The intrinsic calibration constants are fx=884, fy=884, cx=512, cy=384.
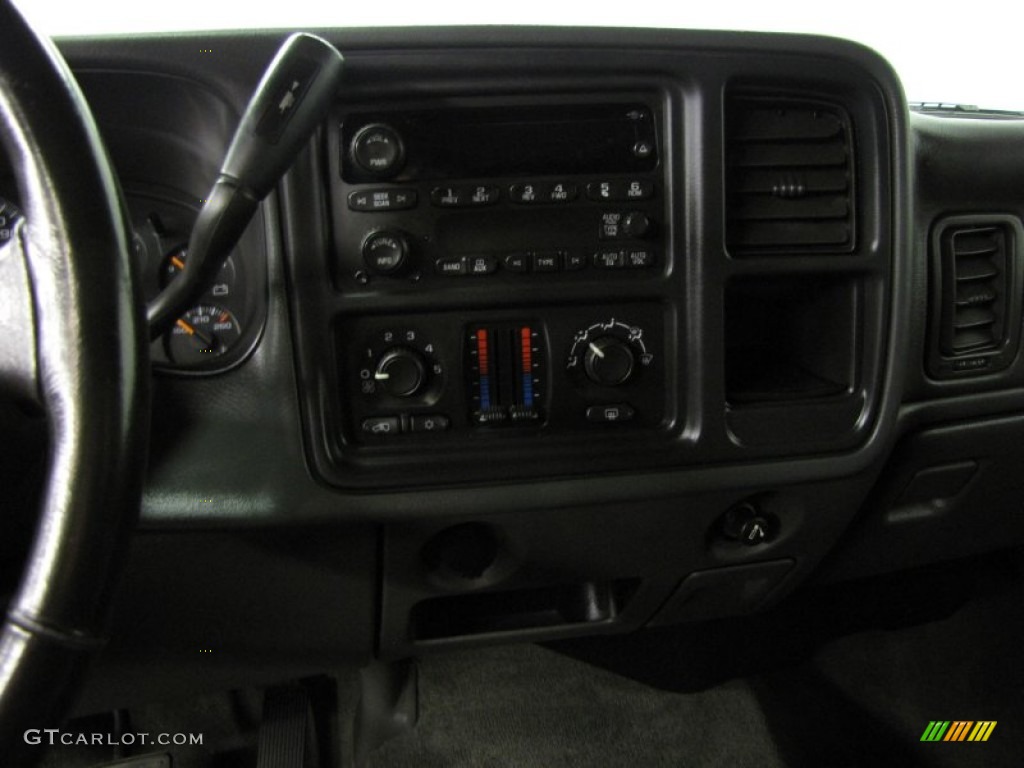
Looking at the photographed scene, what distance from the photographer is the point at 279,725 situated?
1.35m

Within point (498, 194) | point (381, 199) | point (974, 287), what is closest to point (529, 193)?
point (498, 194)

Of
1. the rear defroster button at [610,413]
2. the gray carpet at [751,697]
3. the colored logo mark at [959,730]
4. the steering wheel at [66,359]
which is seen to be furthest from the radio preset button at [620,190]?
the colored logo mark at [959,730]

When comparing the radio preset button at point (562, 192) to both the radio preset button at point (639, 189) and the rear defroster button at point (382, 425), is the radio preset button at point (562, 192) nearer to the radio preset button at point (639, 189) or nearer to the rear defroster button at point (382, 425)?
the radio preset button at point (639, 189)

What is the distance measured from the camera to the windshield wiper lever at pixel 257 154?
2.34ft

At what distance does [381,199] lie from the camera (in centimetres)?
86

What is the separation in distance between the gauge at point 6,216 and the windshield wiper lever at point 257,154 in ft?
0.85

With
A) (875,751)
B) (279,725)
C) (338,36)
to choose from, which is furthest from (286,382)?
(875,751)

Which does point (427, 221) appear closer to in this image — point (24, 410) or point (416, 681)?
point (24, 410)

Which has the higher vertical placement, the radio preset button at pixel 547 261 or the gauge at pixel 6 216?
the gauge at pixel 6 216

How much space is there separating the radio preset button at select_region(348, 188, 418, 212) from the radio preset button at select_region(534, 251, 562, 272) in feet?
0.44

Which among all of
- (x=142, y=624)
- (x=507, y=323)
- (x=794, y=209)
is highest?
(x=794, y=209)

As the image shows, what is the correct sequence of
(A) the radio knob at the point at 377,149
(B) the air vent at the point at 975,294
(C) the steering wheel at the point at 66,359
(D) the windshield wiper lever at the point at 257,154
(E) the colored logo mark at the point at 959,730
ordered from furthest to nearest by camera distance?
1. (E) the colored logo mark at the point at 959,730
2. (B) the air vent at the point at 975,294
3. (A) the radio knob at the point at 377,149
4. (D) the windshield wiper lever at the point at 257,154
5. (C) the steering wheel at the point at 66,359

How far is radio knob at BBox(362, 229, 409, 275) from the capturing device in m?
0.86

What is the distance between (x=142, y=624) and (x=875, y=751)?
3.68 feet
